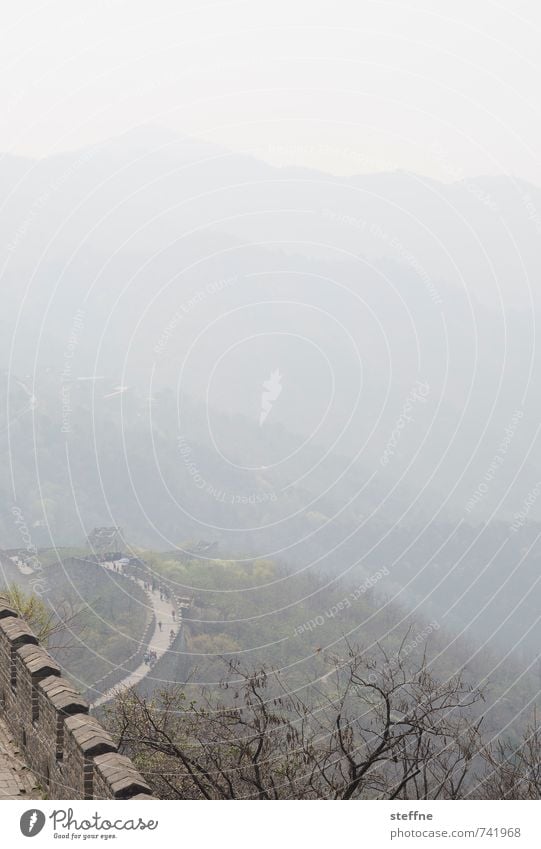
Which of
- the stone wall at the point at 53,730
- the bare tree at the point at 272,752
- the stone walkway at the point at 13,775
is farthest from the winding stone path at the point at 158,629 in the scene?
the stone walkway at the point at 13,775

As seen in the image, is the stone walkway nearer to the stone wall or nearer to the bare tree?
the stone wall

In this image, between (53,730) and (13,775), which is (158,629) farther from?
(53,730)

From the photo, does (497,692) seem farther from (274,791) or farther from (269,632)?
(274,791)

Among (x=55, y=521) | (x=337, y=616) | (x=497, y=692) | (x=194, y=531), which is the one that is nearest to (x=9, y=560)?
(x=337, y=616)

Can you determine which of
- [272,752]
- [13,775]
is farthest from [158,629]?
[13,775]

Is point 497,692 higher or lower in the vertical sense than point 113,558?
lower

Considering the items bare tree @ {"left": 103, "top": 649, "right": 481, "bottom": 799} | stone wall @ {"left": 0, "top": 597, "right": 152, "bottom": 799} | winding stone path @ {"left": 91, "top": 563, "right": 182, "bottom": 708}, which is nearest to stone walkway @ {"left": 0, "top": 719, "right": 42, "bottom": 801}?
stone wall @ {"left": 0, "top": 597, "right": 152, "bottom": 799}

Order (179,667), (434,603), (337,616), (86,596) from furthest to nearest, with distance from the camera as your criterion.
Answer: (434,603), (337,616), (86,596), (179,667)
